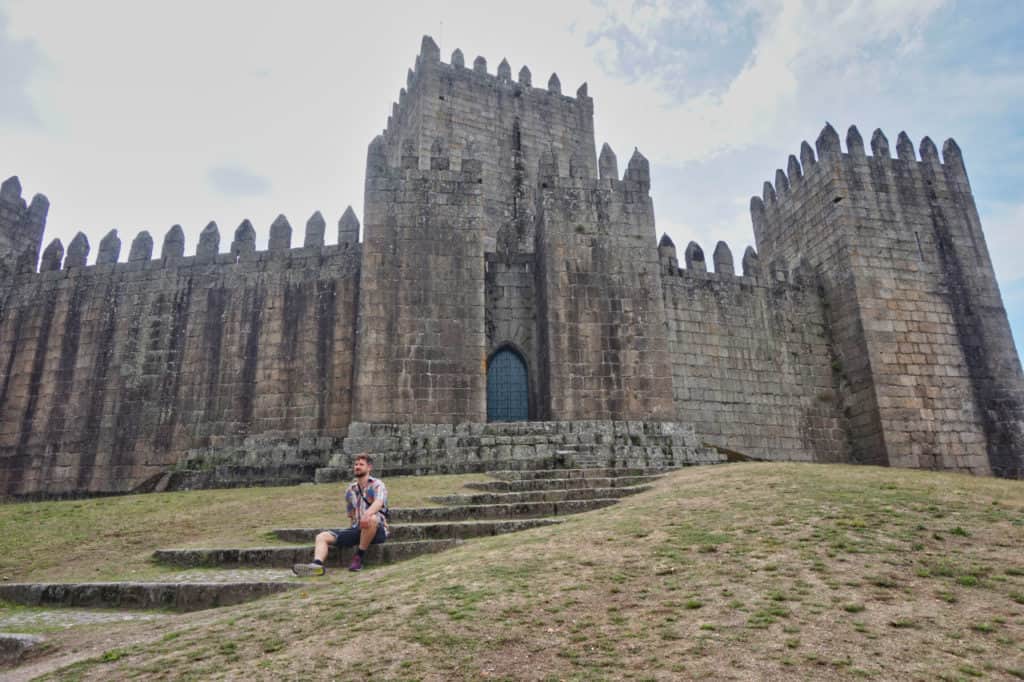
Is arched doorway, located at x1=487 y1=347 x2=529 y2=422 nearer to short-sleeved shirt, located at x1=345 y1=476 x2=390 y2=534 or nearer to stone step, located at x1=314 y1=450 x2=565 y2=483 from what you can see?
stone step, located at x1=314 y1=450 x2=565 y2=483

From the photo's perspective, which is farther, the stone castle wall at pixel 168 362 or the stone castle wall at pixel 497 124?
the stone castle wall at pixel 497 124

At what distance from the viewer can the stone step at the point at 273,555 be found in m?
8.23

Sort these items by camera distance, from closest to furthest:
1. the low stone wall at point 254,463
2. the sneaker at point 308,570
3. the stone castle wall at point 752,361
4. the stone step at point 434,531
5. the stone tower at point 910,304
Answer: the sneaker at point 308,570, the stone step at point 434,531, the low stone wall at point 254,463, the stone tower at point 910,304, the stone castle wall at point 752,361

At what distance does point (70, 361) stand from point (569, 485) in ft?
47.9

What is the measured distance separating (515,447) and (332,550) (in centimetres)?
642

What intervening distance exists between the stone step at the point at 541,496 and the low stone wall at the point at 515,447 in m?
2.32

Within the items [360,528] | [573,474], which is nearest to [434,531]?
[360,528]

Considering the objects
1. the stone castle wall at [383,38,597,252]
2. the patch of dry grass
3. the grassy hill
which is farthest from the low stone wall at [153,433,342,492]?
the stone castle wall at [383,38,597,252]

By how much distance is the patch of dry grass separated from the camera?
8672mm

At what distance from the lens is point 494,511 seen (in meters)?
10.1

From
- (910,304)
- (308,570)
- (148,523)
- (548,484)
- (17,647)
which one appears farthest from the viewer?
(910,304)

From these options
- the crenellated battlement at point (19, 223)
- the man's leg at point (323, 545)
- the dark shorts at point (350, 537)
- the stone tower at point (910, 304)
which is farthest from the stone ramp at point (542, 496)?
the crenellated battlement at point (19, 223)

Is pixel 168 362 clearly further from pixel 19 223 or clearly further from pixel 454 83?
pixel 454 83

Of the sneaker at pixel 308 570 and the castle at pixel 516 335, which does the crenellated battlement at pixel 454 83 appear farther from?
the sneaker at pixel 308 570
